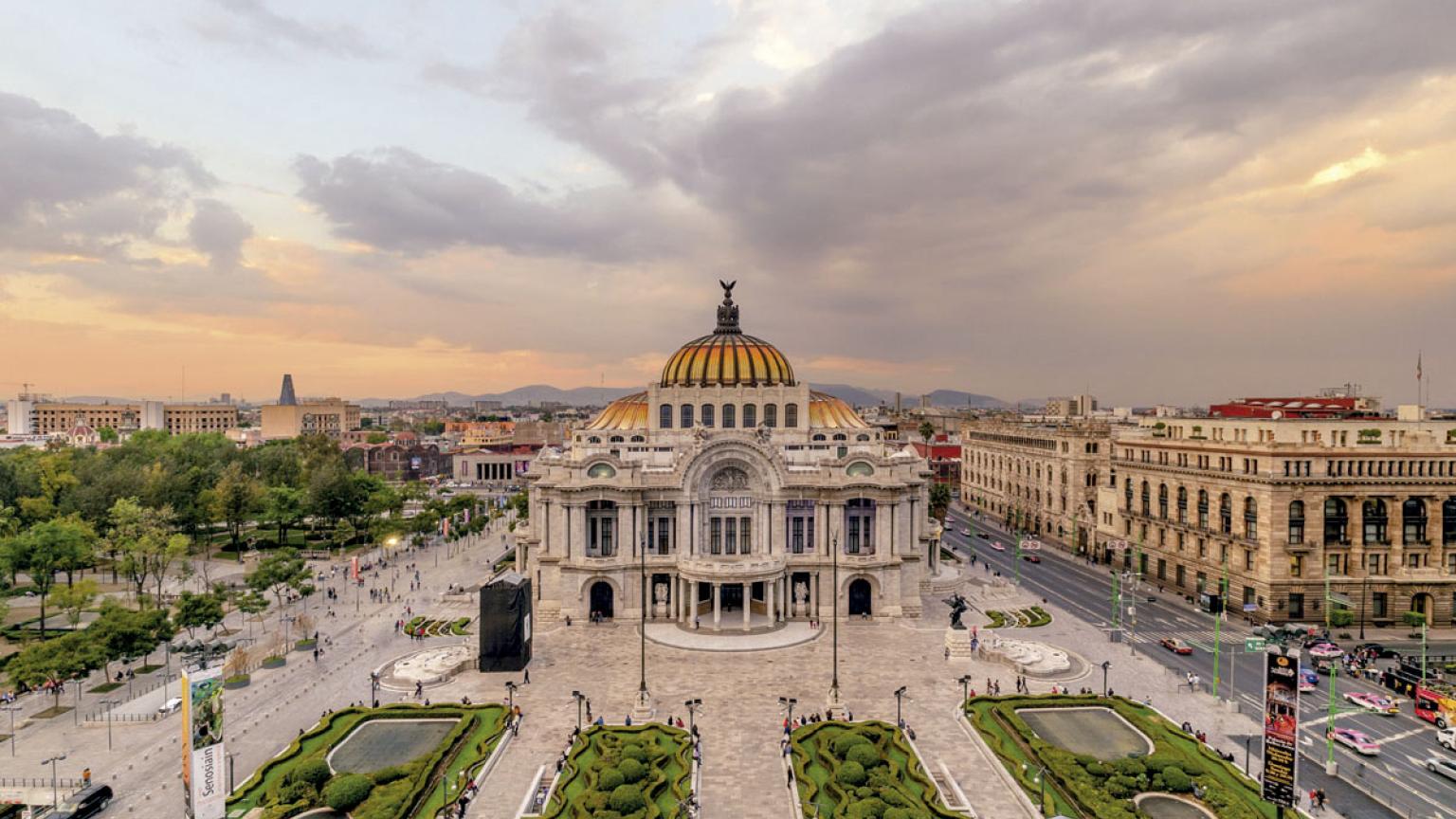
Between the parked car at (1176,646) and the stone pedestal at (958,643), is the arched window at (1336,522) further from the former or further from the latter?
the stone pedestal at (958,643)

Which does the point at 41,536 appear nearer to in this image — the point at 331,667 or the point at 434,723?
the point at 331,667

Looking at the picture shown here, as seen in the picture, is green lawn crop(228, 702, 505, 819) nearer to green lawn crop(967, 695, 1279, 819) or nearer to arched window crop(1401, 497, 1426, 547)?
green lawn crop(967, 695, 1279, 819)

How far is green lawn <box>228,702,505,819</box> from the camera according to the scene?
126 feet

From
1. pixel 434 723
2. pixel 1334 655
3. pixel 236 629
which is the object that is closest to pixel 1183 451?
pixel 1334 655

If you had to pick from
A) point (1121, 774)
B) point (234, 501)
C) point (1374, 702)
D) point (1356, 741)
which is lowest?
point (1374, 702)

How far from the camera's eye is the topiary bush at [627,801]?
37406 millimetres

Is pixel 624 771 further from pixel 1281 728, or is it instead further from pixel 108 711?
pixel 108 711

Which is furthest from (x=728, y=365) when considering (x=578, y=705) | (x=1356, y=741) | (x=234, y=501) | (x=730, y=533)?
(x=234, y=501)

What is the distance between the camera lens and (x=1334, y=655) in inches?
2389

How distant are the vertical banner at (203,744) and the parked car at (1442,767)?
198 ft

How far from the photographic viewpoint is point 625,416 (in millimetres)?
91875

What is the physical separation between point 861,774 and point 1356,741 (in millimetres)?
29302

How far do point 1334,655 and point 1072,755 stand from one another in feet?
107

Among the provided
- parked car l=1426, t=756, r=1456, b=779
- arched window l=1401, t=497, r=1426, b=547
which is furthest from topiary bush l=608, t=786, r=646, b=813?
arched window l=1401, t=497, r=1426, b=547
